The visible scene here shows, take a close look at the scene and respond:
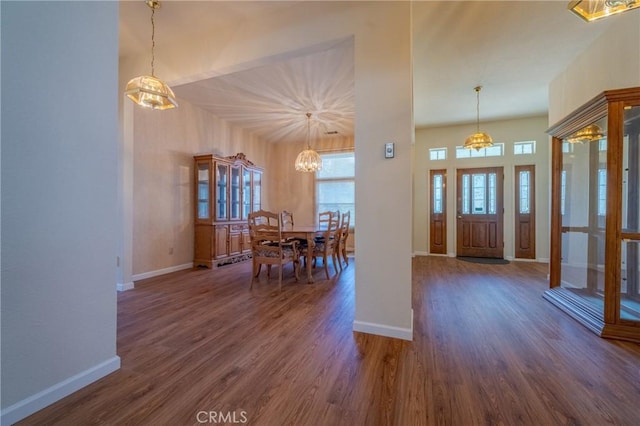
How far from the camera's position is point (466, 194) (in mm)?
6090

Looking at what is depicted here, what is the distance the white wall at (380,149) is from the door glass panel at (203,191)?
3266 millimetres

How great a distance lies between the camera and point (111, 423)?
127 cm

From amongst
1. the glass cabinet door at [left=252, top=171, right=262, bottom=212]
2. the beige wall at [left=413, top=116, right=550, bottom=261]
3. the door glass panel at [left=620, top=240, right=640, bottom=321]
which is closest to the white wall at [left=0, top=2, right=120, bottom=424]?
the door glass panel at [left=620, top=240, right=640, bottom=321]

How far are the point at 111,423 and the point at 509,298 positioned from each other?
3.78 meters

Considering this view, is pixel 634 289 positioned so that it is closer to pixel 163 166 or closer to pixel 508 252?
pixel 508 252

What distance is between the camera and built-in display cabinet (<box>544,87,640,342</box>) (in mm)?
2250

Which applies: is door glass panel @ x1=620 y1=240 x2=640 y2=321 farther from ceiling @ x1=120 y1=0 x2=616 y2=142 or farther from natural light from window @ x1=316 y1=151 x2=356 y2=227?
natural light from window @ x1=316 y1=151 x2=356 y2=227

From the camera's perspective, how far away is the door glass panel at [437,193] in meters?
6.31

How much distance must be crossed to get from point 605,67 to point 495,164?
3028 mm

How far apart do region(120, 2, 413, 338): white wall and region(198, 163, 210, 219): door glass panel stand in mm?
3266

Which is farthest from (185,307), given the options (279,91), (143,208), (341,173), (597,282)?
(341,173)

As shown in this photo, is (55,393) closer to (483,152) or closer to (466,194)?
(466,194)

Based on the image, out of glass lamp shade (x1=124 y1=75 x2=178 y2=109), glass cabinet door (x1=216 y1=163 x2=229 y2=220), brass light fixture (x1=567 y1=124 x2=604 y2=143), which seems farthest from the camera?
glass cabinet door (x1=216 y1=163 x2=229 y2=220)

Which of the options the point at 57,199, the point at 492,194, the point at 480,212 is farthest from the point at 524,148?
the point at 57,199
